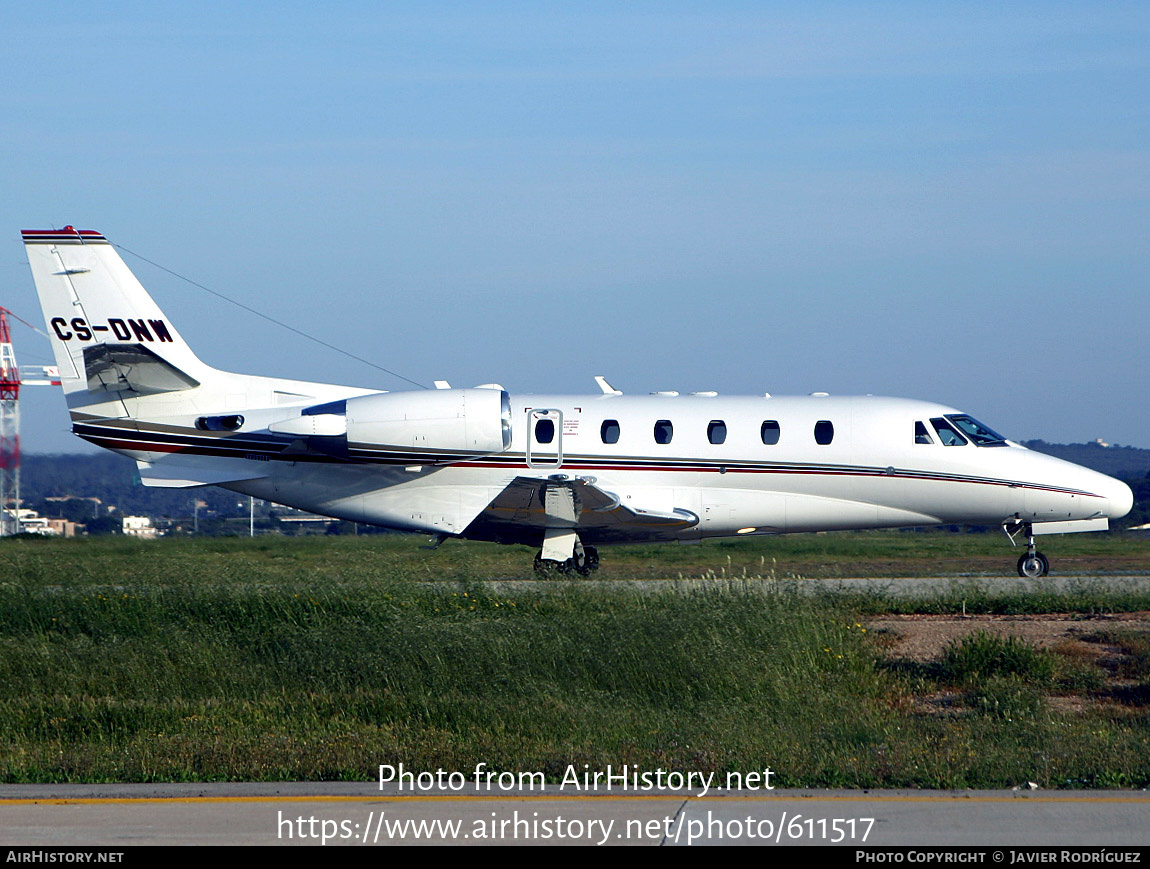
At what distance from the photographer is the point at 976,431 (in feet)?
64.5

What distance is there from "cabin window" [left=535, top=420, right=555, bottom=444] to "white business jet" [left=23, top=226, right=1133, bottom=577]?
0.04 m

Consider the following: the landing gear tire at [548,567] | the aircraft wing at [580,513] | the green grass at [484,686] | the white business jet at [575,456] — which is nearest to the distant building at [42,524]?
the white business jet at [575,456]

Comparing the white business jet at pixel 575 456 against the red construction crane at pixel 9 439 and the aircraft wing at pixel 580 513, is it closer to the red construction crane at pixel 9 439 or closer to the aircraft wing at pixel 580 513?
the aircraft wing at pixel 580 513

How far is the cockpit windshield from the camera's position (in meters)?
19.6

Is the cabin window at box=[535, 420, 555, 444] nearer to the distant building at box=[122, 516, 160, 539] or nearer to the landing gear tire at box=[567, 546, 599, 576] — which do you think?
the landing gear tire at box=[567, 546, 599, 576]

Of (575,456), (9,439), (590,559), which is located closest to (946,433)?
(575,456)

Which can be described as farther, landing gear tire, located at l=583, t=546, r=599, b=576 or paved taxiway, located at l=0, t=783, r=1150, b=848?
landing gear tire, located at l=583, t=546, r=599, b=576

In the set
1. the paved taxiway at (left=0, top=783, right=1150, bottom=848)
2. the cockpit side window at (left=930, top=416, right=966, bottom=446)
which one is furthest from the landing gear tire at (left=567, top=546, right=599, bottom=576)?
the paved taxiway at (left=0, top=783, right=1150, bottom=848)

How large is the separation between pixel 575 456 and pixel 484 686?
9.14 m

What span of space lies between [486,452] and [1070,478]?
942cm

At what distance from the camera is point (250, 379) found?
776 inches

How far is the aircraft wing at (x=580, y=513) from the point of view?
59.9 feet

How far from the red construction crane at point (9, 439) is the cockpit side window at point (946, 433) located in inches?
733

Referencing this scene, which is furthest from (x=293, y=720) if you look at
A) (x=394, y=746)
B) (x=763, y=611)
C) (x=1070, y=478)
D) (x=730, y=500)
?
(x=1070, y=478)
